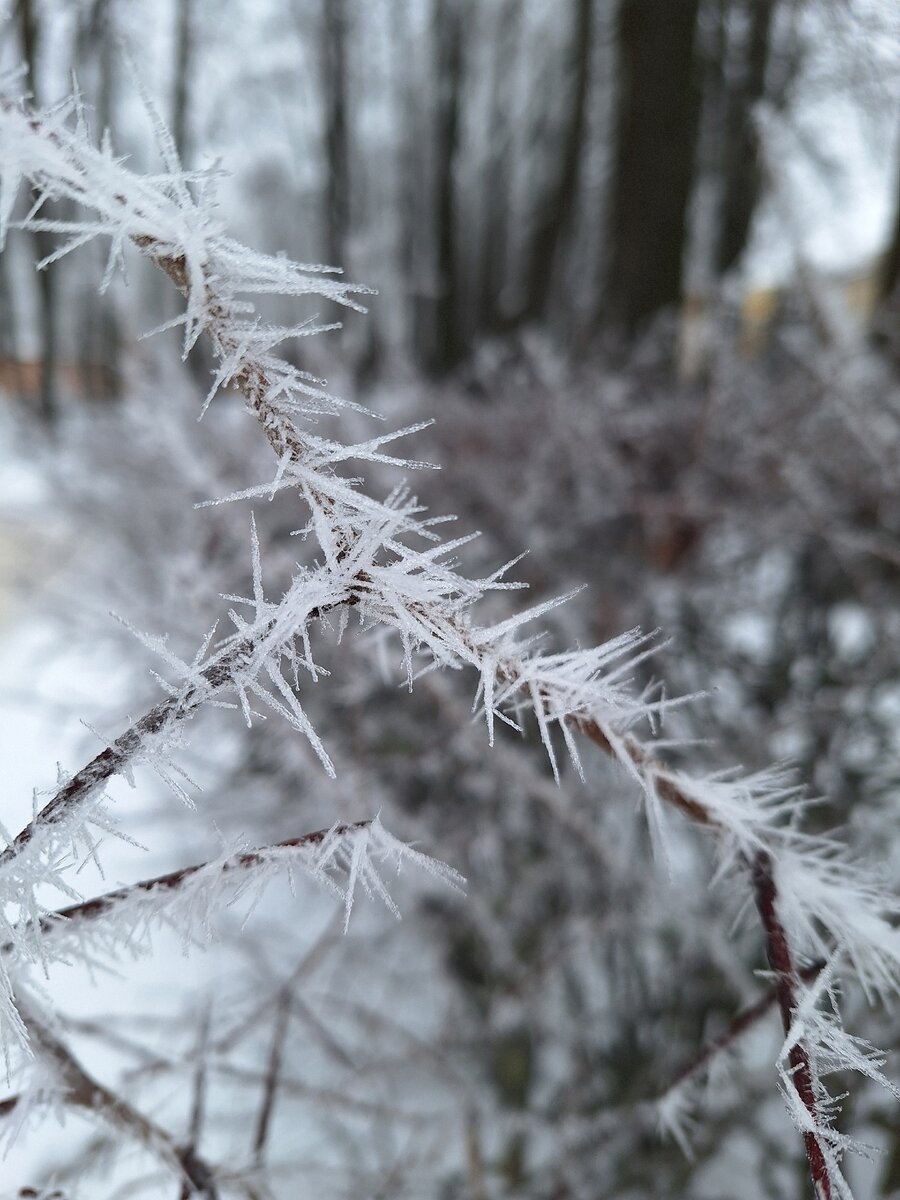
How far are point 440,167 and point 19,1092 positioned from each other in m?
4.52

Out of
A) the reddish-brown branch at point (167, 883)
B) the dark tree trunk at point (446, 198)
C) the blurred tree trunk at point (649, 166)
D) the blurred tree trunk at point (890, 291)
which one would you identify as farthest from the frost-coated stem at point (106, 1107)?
the dark tree trunk at point (446, 198)

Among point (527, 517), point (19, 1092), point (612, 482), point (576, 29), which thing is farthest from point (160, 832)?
point (576, 29)

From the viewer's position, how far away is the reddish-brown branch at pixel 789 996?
473 millimetres

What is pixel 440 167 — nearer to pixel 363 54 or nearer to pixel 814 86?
pixel 363 54

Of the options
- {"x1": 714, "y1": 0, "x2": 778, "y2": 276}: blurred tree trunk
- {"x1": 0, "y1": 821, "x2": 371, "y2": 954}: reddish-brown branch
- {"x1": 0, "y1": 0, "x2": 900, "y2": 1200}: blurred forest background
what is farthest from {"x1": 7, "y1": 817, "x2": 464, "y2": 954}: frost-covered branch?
{"x1": 714, "y1": 0, "x2": 778, "y2": 276}: blurred tree trunk

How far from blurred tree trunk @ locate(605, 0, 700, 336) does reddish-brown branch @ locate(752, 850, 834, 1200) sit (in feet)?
11.2

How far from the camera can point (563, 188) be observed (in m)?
4.16

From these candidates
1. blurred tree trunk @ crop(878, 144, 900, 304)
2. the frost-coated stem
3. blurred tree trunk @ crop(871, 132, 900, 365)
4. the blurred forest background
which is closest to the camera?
the frost-coated stem

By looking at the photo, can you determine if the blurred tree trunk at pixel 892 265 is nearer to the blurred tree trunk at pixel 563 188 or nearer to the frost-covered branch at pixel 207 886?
the blurred tree trunk at pixel 563 188

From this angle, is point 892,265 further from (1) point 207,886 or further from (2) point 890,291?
(1) point 207,886

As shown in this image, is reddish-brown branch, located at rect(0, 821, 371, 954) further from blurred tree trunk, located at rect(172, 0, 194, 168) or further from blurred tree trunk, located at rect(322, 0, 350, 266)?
blurred tree trunk, located at rect(322, 0, 350, 266)

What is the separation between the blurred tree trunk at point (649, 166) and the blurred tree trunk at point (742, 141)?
0.55ft

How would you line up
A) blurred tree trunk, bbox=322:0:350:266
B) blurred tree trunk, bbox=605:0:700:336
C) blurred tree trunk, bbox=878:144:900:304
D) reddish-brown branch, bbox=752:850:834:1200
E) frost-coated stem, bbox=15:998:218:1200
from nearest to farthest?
reddish-brown branch, bbox=752:850:834:1200 → frost-coated stem, bbox=15:998:218:1200 → blurred tree trunk, bbox=878:144:900:304 → blurred tree trunk, bbox=605:0:700:336 → blurred tree trunk, bbox=322:0:350:266

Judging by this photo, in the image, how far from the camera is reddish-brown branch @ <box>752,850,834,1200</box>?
473mm
